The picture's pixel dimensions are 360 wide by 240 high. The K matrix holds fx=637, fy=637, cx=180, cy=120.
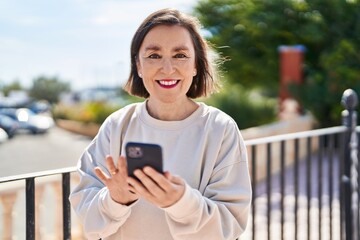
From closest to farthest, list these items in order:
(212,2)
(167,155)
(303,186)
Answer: (167,155)
(303,186)
(212,2)

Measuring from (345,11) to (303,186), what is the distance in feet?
17.7

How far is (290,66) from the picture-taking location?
11.8 m

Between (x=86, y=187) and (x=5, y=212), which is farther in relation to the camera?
(x=5, y=212)

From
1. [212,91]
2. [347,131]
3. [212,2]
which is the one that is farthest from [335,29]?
[212,91]

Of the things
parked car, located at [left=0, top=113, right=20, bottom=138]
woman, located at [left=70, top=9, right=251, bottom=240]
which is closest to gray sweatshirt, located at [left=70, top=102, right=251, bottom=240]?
woman, located at [left=70, top=9, right=251, bottom=240]

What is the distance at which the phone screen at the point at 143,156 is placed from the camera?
1.07 m

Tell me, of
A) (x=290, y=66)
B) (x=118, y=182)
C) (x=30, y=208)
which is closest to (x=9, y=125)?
(x=290, y=66)

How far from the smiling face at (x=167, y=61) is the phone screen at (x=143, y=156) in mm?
253

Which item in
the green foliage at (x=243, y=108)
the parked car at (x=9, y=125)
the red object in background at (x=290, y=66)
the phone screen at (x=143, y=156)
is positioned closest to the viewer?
the phone screen at (x=143, y=156)

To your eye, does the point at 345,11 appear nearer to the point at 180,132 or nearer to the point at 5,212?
the point at 5,212

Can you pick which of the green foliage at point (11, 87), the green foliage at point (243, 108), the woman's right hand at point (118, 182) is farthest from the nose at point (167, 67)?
the green foliage at point (11, 87)

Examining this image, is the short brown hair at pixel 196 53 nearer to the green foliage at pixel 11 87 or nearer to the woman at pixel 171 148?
the woman at pixel 171 148

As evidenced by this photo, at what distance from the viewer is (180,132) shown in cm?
130

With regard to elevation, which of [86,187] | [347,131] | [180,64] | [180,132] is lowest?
[347,131]
